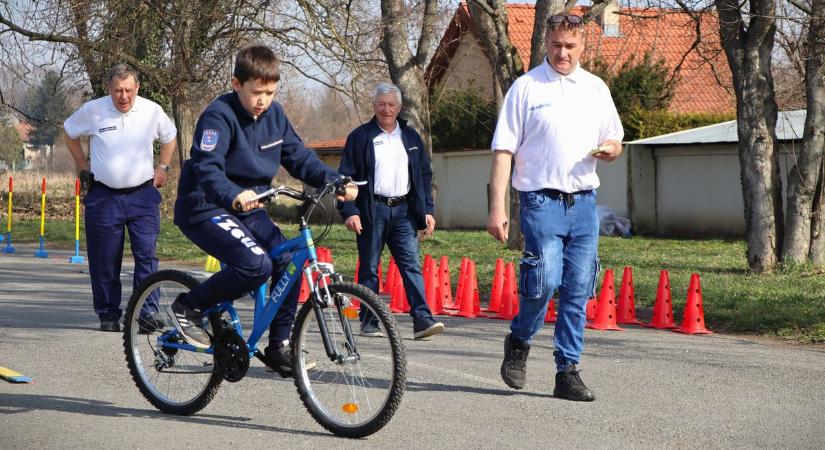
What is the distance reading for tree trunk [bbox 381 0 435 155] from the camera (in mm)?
21016

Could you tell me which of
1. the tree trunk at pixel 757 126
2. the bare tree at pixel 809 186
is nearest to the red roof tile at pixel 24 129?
the tree trunk at pixel 757 126

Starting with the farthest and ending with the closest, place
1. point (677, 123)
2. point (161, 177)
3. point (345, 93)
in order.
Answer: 1. point (677, 123)
2. point (345, 93)
3. point (161, 177)

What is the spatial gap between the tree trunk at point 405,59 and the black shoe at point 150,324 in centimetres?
1383

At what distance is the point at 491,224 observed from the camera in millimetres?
6789

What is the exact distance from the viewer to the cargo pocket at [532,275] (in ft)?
21.9

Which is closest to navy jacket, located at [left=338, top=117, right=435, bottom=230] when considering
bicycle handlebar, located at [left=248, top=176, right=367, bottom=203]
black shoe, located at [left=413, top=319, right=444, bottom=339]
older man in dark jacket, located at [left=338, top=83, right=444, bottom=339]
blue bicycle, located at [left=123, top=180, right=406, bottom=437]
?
older man in dark jacket, located at [left=338, top=83, right=444, bottom=339]

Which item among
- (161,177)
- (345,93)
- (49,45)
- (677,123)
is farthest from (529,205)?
(677,123)

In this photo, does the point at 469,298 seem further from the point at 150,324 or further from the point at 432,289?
the point at 150,324

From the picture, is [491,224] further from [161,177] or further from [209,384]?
[161,177]

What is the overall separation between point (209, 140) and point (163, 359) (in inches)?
51.0

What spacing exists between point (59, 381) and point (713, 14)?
36.2ft

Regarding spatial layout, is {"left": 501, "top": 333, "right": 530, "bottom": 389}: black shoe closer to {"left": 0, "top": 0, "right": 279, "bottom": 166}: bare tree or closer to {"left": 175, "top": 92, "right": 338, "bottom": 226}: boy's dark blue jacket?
{"left": 175, "top": 92, "right": 338, "bottom": 226}: boy's dark blue jacket

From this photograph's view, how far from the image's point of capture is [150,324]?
6.66 m

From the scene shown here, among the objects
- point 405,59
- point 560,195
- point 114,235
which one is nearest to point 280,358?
point 560,195
